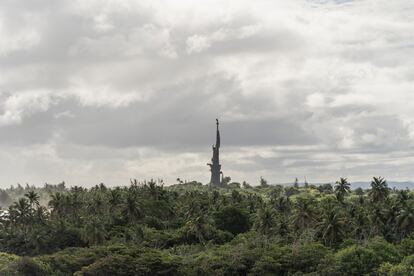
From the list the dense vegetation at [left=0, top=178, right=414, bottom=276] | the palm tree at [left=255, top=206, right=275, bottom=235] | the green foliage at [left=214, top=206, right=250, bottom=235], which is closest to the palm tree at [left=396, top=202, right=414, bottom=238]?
the dense vegetation at [left=0, top=178, right=414, bottom=276]

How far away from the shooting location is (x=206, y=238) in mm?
156000

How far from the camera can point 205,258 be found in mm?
125500

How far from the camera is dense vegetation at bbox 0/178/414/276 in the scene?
12094 cm

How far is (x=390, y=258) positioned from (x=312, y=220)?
96.9ft

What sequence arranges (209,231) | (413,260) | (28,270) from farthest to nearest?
1. (209,231)
2. (28,270)
3. (413,260)

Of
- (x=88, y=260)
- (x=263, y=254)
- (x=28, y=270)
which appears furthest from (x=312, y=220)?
(x=28, y=270)

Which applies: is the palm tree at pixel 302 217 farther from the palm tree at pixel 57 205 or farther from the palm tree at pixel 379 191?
the palm tree at pixel 57 205

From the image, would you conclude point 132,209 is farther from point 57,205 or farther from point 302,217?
point 302,217

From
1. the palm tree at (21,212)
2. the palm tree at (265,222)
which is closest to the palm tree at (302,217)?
the palm tree at (265,222)

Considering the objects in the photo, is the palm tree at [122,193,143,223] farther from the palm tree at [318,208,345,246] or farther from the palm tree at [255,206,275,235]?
the palm tree at [318,208,345,246]

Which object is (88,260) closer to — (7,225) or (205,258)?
(205,258)

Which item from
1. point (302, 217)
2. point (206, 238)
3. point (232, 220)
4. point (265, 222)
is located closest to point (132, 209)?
point (206, 238)

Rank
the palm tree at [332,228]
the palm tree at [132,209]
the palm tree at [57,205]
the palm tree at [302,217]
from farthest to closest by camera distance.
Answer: the palm tree at [57,205], the palm tree at [132,209], the palm tree at [302,217], the palm tree at [332,228]

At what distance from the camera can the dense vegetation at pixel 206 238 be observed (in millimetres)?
120938
